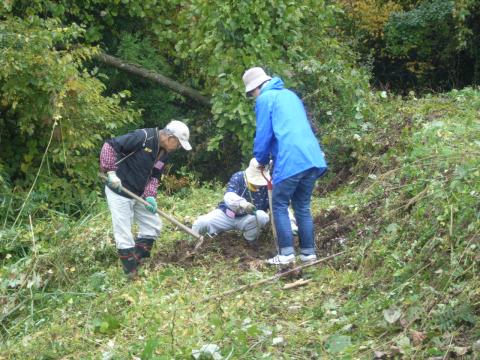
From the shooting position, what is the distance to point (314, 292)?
6.50m

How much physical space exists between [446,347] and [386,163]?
4.80 meters

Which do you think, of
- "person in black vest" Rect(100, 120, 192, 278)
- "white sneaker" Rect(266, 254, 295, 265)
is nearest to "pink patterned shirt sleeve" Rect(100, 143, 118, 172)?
"person in black vest" Rect(100, 120, 192, 278)

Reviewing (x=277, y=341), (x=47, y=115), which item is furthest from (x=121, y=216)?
(x=47, y=115)

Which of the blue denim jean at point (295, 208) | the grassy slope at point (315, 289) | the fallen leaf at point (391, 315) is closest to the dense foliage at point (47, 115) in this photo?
the grassy slope at point (315, 289)

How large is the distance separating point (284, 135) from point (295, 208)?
0.68 metres

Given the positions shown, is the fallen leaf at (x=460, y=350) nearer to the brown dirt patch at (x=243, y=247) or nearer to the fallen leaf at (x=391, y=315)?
the fallen leaf at (x=391, y=315)

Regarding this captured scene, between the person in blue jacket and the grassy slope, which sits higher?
the person in blue jacket

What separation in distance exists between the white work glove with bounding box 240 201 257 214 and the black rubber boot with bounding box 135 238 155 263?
902mm

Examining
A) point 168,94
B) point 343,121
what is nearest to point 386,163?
point 343,121

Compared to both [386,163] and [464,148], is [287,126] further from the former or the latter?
[386,163]

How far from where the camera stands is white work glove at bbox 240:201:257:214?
769 centimetres

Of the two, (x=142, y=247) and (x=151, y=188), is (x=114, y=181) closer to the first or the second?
(x=151, y=188)

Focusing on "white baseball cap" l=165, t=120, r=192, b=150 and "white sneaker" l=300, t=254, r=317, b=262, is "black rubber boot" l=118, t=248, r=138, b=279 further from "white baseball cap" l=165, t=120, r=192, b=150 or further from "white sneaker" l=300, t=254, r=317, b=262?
"white sneaker" l=300, t=254, r=317, b=262

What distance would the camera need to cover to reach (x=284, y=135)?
6.90 meters
